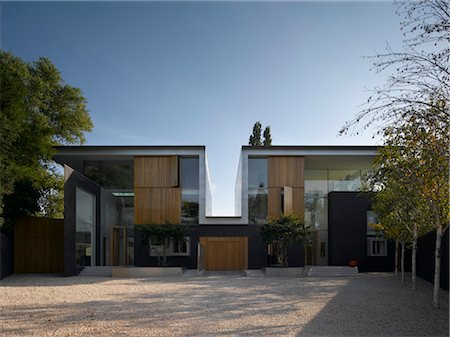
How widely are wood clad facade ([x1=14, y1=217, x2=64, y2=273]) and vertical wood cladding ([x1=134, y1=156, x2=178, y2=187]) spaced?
5196mm

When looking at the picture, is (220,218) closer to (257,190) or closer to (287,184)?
(257,190)

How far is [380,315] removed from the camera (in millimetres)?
11586

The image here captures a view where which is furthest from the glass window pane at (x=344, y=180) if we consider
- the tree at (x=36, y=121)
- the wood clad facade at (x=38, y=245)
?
the tree at (x=36, y=121)

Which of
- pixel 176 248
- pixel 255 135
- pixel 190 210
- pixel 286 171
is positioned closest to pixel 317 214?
pixel 286 171

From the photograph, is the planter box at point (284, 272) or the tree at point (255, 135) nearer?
the planter box at point (284, 272)

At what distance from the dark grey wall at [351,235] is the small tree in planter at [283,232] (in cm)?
288

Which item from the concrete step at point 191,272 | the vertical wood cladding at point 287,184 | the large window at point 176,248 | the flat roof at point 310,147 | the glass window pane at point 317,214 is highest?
the flat roof at point 310,147

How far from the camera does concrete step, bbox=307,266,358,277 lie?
24.1 metres

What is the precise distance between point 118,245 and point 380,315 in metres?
19.9

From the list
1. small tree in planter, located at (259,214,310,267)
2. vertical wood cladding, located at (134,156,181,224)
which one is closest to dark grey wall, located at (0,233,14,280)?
vertical wood cladding, located at (134,156,181,224)

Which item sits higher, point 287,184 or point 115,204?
point 287,184

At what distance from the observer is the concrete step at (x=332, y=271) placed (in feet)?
79.1

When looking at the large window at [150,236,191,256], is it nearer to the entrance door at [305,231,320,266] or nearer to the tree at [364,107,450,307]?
the entrance door at [305,231,320,266]

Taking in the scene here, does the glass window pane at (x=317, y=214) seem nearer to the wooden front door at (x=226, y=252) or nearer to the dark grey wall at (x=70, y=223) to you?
the wooden front door at (x=226, y=252)
